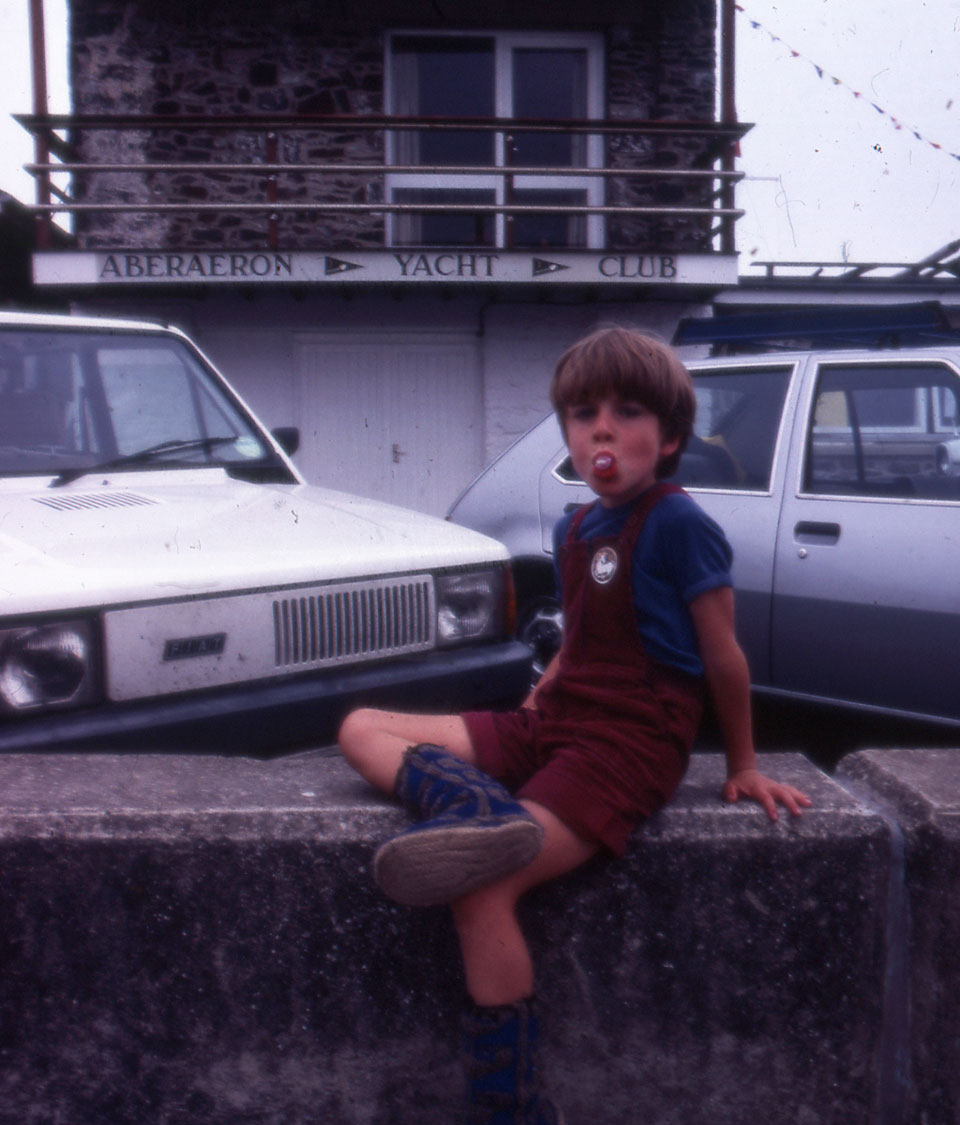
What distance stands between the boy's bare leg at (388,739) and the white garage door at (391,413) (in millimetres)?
10017

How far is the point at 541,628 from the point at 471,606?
1.94 m

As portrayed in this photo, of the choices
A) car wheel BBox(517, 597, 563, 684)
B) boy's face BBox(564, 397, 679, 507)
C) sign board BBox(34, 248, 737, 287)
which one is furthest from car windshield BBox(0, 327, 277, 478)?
sign board BBox(34, 248, 737, 287)

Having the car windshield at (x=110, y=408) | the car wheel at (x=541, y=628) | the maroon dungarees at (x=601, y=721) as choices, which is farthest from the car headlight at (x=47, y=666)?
the car wheel at (x=541, y=628)

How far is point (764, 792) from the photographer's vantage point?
73.4 inches

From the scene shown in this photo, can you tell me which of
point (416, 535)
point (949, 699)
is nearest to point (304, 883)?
point (416, 535)

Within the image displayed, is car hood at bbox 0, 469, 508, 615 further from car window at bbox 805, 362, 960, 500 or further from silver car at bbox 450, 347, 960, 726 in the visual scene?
car window at bbox 805, 362, 960, 500

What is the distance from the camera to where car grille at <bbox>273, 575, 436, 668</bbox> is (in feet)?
8.45

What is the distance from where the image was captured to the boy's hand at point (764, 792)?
1.84 meters

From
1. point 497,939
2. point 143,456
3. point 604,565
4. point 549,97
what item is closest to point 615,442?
point 604,565

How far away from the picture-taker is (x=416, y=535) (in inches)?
119

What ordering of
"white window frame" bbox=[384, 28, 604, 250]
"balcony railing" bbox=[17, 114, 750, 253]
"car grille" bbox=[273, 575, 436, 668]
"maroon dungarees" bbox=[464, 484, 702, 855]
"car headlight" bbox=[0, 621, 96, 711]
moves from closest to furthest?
"maroon dungarees" bbox=[464, 484, 702, 855] < "car headlight" bbox=[0, 621, 96, 711] < "car grille" bbox=[273, 575, 436, 668] < "balcony railing" bbox=[17, 114, 750, 253] < "white window frame" bbox=[384, 28, 604, 250]

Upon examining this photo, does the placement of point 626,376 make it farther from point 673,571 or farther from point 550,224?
point 550,224

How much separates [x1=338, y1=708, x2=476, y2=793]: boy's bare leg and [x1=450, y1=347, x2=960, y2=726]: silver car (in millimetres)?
2202

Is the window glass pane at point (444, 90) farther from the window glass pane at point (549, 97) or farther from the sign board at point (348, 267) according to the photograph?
the sign board at point (348, 267)
